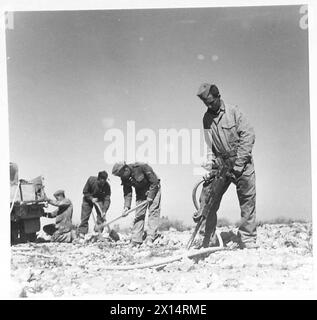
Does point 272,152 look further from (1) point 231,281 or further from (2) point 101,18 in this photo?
(2) point 101,18

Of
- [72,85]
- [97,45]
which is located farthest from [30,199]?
[97,45]

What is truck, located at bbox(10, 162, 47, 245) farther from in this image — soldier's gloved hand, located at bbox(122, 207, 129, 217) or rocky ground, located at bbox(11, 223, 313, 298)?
soldier's gloved hand, located at bbox(122, 207, 129, 217)

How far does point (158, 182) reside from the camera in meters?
4.20

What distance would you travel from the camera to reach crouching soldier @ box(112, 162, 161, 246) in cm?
419

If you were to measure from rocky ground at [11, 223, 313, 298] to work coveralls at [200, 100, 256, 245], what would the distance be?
121 mm

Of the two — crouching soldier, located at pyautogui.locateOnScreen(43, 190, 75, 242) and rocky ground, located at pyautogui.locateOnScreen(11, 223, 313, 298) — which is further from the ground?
crouching soldier, located at pyautogui.locateOnScreen(43, 190, 75, 242)

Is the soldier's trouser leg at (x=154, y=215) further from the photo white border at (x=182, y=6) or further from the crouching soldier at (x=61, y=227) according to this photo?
the crouching soldier at (x=61, y=227)

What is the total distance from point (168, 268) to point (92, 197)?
73 centimetres

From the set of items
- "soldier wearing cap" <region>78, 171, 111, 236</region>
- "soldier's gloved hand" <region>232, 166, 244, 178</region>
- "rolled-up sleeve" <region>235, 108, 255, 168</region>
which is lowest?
"soldier wearing cap" <region>78, 171, 111, 236</region>

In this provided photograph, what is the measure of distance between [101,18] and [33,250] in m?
1.69

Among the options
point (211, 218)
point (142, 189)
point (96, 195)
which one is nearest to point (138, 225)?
point (142, 189)

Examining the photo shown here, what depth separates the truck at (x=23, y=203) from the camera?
13.7 feet

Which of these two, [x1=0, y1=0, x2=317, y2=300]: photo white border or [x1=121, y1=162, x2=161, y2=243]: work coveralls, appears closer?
[x1=0, y1=0, x2=317, y2=300]: photo white border

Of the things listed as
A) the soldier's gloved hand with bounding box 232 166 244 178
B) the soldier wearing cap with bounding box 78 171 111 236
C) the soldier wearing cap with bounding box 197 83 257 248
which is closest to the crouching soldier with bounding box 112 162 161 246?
the soldier wearing cap with bounding box 78 171 111 236
